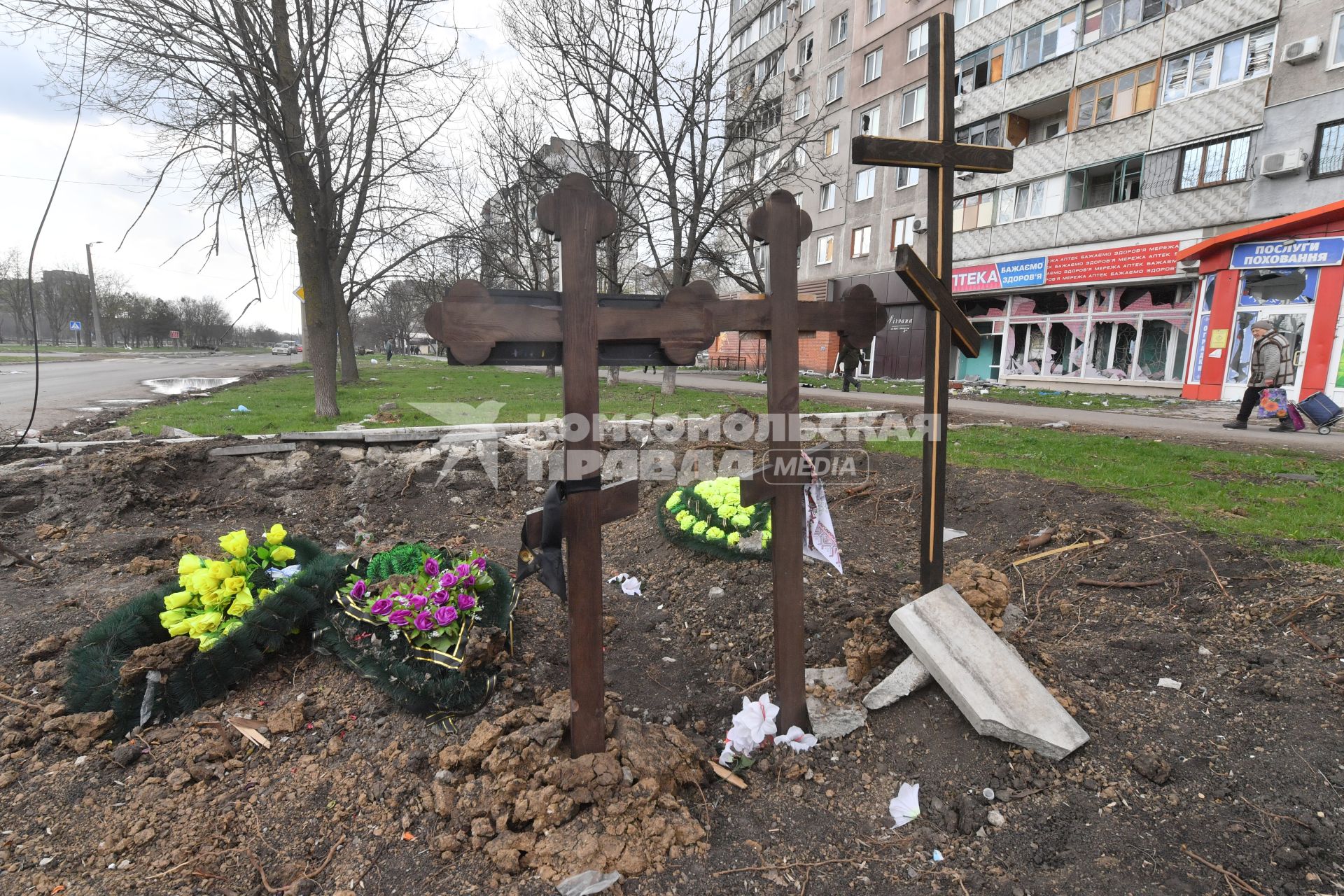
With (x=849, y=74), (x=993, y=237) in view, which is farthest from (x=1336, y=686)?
(x=849, y=74)

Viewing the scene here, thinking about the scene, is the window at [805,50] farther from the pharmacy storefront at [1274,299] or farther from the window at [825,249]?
the pharmacy storefront at [1274,299]

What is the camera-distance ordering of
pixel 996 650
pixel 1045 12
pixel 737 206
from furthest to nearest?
pixel 1045 12 < pixel 737 206 < pixel 996 650

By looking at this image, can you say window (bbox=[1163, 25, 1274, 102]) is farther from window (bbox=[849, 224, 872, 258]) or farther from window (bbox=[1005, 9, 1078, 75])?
window (bbox=[849, 224, 872, 258])

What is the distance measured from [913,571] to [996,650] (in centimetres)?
163

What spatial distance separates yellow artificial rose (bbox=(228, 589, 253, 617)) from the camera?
2846mm

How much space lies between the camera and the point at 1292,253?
13672mm

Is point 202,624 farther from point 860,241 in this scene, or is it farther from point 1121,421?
point 860,241

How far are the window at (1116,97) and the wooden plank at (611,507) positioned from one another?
72.5ft

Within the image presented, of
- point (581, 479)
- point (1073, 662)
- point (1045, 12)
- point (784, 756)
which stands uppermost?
point (1045, 12)

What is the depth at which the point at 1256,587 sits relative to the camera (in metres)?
3.18

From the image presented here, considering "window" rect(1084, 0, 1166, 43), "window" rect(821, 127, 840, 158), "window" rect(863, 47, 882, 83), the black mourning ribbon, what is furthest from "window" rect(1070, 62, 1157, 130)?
the black mourning ribbon

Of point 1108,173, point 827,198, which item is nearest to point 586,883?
point 1108,173

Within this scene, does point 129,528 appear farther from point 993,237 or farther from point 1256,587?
point 993,237

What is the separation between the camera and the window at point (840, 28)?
88.5 ft
